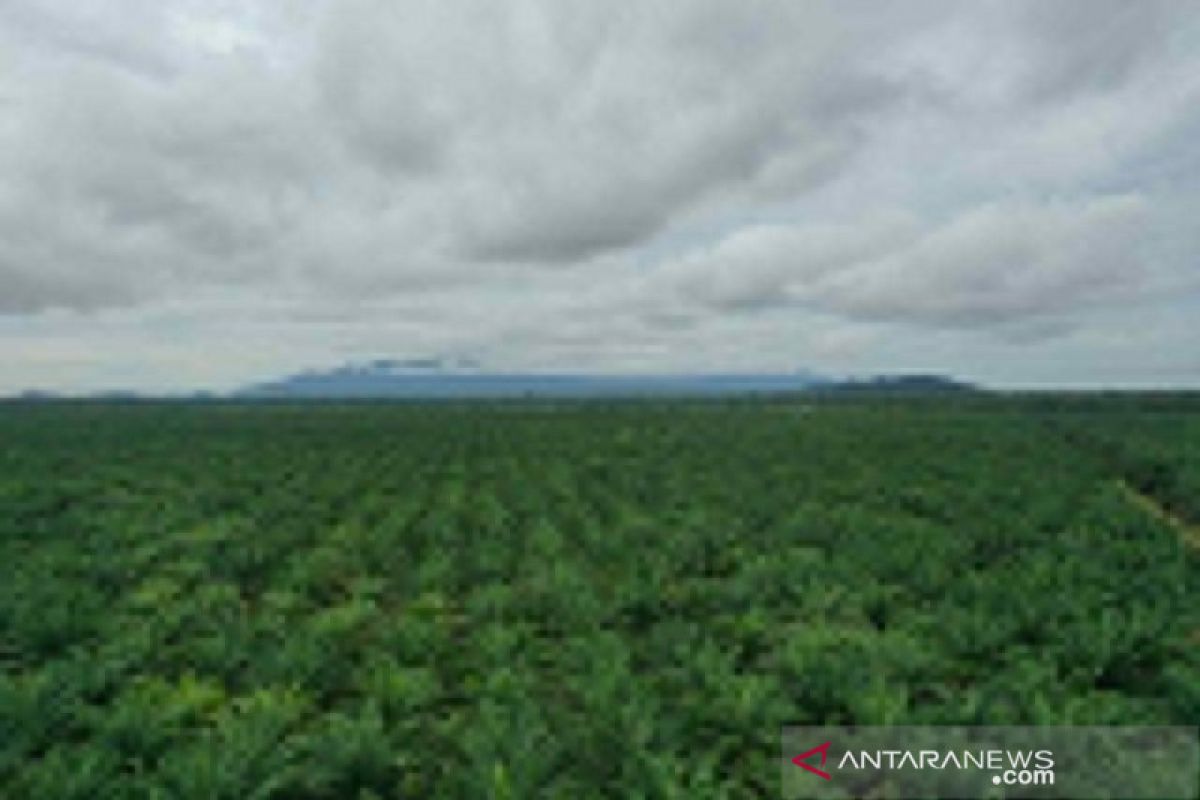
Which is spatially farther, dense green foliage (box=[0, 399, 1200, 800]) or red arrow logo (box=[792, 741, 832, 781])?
dense green foliage (box=[0, 399, 1200, 800])

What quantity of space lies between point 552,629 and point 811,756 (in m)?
4.89

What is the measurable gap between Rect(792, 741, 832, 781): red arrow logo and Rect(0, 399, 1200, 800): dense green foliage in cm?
29

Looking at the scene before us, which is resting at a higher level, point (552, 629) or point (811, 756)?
point (811, 756)

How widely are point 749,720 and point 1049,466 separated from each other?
27141mm

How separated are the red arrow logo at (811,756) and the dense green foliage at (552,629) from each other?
11.3 inches


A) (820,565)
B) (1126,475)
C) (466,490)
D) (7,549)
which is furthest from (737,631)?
(1126,475)

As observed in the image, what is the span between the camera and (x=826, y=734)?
7102 millimetres

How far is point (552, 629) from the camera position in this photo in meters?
10.9

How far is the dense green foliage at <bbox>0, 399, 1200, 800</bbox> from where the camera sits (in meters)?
6.71

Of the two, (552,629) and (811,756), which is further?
(552,629)

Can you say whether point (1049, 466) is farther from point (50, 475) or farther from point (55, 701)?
point (50, 475)

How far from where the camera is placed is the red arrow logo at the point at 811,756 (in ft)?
21.2

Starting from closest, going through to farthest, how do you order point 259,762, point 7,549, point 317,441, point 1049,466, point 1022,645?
point 259,762 → point 1022,645 → point 7,549 → point 1049,466 → point 317,441

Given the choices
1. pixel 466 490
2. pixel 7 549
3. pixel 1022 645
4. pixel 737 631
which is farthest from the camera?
pixel 466 490
